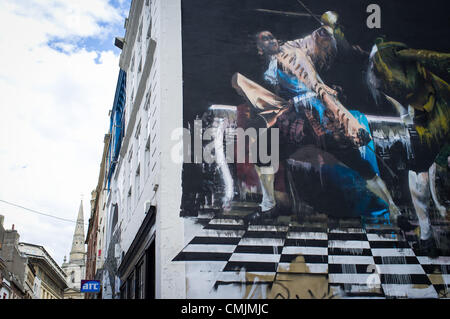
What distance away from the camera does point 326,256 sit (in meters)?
10.2

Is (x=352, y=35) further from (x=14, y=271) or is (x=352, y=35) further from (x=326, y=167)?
(x=14, y=271)

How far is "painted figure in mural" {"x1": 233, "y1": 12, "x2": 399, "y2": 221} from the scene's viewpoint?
11219 millimetres

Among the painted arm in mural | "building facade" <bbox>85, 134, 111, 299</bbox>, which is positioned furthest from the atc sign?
the painted arm in mural

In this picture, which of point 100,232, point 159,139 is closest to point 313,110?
point 159,139

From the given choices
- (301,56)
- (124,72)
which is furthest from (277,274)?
(124,72)

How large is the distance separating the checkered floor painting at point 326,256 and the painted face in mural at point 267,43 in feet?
14.5

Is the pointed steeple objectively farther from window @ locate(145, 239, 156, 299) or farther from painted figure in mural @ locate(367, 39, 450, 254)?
painted figure in mural @ locate(367, 39, 450, 254)

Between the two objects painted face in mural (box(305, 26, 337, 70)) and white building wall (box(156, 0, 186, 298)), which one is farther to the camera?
painted face in mural (box(305, 26, 337, 70))

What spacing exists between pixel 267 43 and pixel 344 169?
375 cm

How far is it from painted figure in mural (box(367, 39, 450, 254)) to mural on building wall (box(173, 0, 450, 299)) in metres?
0.03

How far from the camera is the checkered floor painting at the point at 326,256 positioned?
9734 millimetres

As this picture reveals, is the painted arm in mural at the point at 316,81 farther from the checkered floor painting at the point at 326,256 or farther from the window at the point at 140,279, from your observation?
the window at the point at 140,279

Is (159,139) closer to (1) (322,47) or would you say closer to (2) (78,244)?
(1) (322,47)
